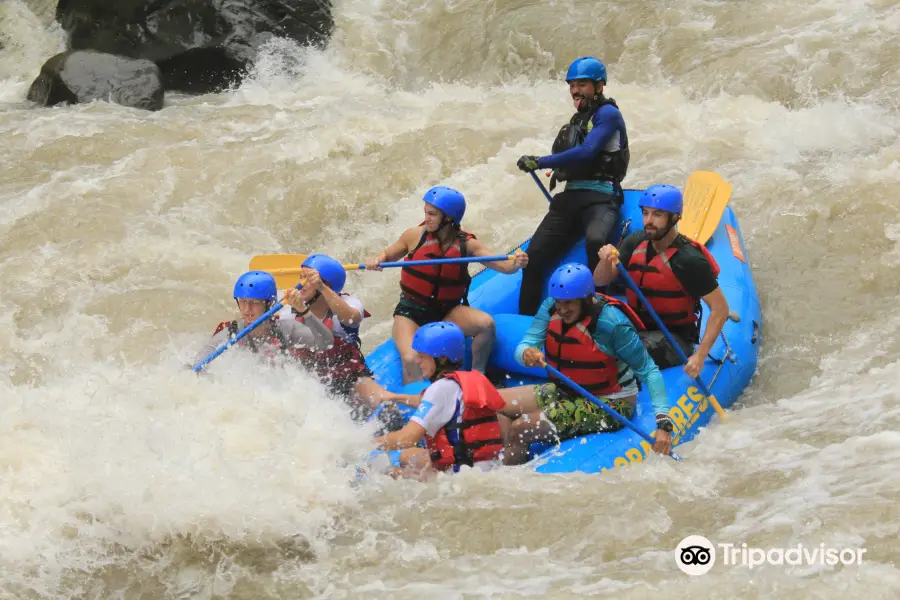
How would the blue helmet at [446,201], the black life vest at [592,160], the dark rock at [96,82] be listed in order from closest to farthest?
the blue helmet at [446,201], the black life vest at [592,160], the dark rock at [96,82]

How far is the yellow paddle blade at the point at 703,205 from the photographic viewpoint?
641 cm

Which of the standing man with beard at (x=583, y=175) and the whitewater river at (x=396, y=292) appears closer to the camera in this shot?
the whitewater river at (x=396, y=292)

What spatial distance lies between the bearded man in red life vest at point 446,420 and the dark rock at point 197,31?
6909mm

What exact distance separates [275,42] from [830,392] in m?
7.39

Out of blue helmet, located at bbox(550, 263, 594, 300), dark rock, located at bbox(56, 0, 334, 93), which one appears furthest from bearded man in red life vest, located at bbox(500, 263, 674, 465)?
dark rock, located at bbox(56, 0, 334, 93)

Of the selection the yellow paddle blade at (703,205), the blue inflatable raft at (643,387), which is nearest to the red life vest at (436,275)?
the blue inflatable raft at (643,387)

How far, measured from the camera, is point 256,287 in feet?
16.7

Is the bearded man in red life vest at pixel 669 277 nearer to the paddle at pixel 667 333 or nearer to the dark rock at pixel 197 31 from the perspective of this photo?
the paddle at pixel 667 333

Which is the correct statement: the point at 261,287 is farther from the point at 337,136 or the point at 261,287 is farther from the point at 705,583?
the point at 337,136

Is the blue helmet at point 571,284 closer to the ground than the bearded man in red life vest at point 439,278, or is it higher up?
higher up

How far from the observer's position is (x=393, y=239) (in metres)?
7.78

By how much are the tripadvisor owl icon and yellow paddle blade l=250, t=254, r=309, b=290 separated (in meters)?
2.58

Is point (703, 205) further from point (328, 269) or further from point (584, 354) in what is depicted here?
A: point (328, 269)

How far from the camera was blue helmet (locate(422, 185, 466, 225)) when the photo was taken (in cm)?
532
